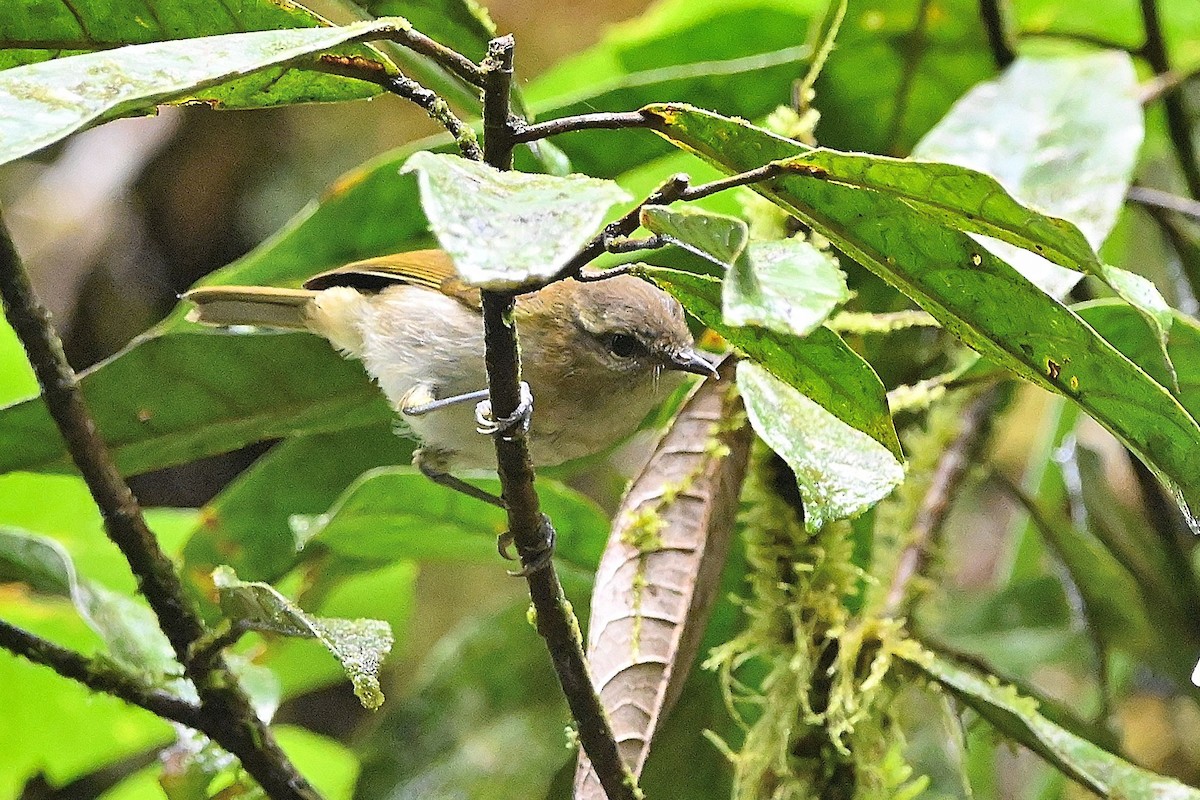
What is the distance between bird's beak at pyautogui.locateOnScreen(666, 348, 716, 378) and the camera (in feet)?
5.24

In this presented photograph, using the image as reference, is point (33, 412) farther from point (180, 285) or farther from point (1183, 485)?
point (180, 285)

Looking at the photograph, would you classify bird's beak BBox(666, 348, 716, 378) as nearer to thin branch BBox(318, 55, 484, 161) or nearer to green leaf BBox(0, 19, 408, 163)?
thin branch BBox(318, 55, 484, 161)

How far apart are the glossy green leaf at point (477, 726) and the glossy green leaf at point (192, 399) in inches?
14.6

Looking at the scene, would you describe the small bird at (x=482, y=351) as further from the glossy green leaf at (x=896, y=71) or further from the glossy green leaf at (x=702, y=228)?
the glossy green leaf at (x=702, y=228)

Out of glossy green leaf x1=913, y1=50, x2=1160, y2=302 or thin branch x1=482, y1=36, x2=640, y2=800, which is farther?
glossy green leaf x1=913, y1=50, x2=1160, y2=302

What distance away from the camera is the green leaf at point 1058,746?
1.24 meters

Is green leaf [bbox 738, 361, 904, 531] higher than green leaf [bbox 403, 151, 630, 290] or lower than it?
lower

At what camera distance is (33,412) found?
136cm

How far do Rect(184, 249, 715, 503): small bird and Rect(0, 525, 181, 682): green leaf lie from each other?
43cm

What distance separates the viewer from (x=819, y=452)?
102 cm

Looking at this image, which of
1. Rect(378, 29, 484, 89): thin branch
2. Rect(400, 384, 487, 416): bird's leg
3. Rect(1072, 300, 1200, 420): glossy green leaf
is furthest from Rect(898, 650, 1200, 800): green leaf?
Rect(378, 29, 484, 89): thin branch

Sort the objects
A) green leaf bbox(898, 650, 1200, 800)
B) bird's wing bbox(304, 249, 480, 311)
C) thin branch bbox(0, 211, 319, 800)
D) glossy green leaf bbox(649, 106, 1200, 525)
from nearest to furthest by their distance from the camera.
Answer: glossy green leaf bbox(649, 106, 1200, 525) < thin branch bbox(0, 211, 319, 800) < green leaf bbox(898, 650, 1200, 800) < bird's wing bbox(304, 249, 480, 311)

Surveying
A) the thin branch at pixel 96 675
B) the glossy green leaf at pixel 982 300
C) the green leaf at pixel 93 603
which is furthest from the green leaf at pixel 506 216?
the green leaf at pixel 93 603

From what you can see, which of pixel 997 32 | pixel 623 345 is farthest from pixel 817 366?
pixel 997 32
